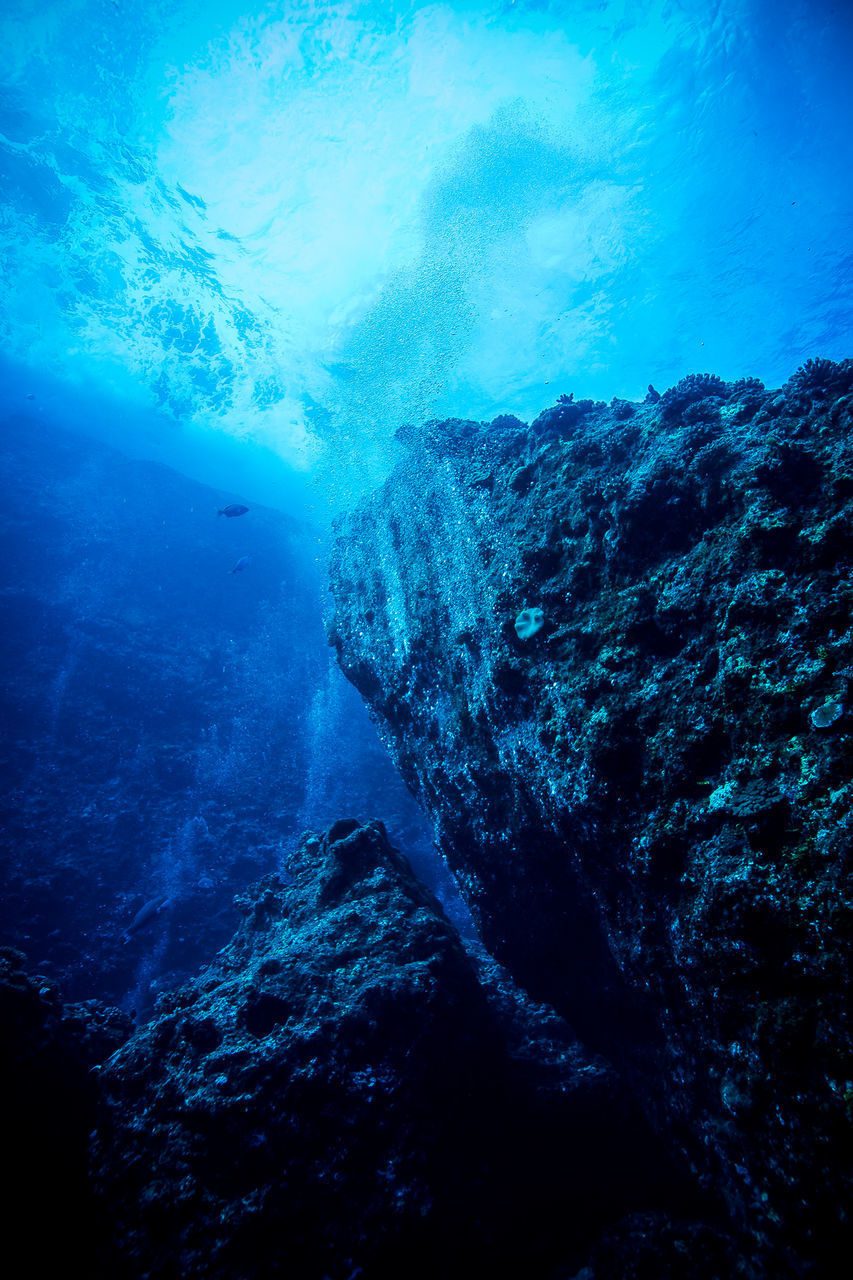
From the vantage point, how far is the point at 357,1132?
2824mm

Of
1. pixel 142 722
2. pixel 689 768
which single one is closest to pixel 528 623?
pixel 689 768

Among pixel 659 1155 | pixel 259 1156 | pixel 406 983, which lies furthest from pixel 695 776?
pixel 259 1156

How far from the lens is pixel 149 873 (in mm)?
12797

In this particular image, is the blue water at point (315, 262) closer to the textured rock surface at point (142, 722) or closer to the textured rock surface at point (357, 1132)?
the textured rock surface at point (142, 722)

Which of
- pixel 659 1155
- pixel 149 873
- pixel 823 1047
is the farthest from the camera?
pixel 149 873

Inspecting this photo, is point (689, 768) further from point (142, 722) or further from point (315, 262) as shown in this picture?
point (315, 262)

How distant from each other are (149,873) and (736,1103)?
14.5 metres

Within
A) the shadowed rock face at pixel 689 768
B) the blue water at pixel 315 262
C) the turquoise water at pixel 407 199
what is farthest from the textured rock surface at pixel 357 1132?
the turquoise water at pixel 407 199

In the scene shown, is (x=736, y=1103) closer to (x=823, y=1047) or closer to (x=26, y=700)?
(x=823, y=1047)

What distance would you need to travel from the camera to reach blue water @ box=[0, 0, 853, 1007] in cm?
1285

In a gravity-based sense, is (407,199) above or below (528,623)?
above

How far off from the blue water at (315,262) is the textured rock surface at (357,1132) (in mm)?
9615

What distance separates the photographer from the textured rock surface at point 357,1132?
2500mm

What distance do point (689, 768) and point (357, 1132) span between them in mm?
2925
